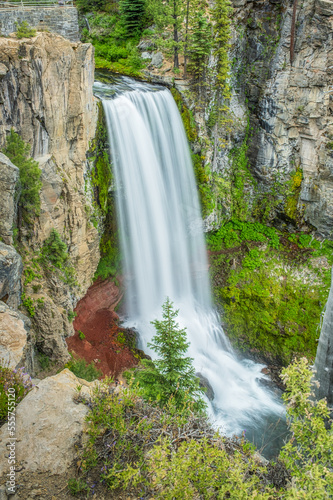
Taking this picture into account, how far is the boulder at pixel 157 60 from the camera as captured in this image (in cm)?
1957

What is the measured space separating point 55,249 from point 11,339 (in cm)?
482

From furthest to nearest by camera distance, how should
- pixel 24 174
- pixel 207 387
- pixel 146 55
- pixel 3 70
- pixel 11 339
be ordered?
pixel 146 55, pixel 207 387, pixel 24 174, pixel 3 70, pixel 11 339

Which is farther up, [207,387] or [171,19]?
[171,19]

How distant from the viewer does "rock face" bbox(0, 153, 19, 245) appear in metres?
8.54

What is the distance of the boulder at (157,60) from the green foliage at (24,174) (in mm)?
12641

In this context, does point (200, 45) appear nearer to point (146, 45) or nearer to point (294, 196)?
point (146, 45)

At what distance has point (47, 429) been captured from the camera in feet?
16.2

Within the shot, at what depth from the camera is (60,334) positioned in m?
11.0

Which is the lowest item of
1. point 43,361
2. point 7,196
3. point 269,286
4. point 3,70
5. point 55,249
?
point 269,286

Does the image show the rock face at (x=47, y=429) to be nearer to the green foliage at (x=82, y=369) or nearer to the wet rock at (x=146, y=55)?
the green foliage at (x=82, y=369)

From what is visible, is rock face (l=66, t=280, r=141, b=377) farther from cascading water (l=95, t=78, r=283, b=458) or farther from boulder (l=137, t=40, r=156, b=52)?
boulder (l=137, t=40, r=156, b=52)

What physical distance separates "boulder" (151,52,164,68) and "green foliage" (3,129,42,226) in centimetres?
1264

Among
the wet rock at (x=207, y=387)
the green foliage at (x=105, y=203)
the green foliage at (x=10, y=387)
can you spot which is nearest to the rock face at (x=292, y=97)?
the green foliage at (x=105, y=203)

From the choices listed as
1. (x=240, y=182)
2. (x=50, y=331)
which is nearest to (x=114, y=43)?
(x=240, y=182)
